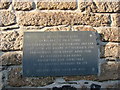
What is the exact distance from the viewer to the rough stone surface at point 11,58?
6.42ft

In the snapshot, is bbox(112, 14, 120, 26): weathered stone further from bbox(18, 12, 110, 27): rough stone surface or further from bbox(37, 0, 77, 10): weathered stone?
bbox(37, 0, 77, 10): weathered stone

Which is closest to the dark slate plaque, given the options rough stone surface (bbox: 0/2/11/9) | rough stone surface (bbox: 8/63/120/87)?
rough stone surface (bbox: 8/63/120/87)

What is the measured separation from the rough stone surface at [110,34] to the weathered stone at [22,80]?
681 millimetres

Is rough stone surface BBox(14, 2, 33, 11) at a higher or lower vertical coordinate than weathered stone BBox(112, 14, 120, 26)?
higher

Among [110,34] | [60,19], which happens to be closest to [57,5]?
[60,19]

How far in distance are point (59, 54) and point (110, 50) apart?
53 centimetres

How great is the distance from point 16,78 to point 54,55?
43 centimetres

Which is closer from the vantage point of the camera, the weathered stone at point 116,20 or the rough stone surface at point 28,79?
the rough stone surface at point 28,79

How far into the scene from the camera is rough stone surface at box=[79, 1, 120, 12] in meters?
2.06

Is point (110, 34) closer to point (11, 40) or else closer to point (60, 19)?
point (60, 19)

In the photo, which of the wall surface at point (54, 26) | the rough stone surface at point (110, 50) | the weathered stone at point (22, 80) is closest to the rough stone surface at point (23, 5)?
the wall surface at point (54, 26)

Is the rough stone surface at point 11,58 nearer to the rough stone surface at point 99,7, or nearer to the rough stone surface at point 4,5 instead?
the rough stone surface at point 4,5

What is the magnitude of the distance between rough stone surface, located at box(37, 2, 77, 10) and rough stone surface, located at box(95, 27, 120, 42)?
1.18 ft

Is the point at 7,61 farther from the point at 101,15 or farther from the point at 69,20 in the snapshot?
the point at 101,15
